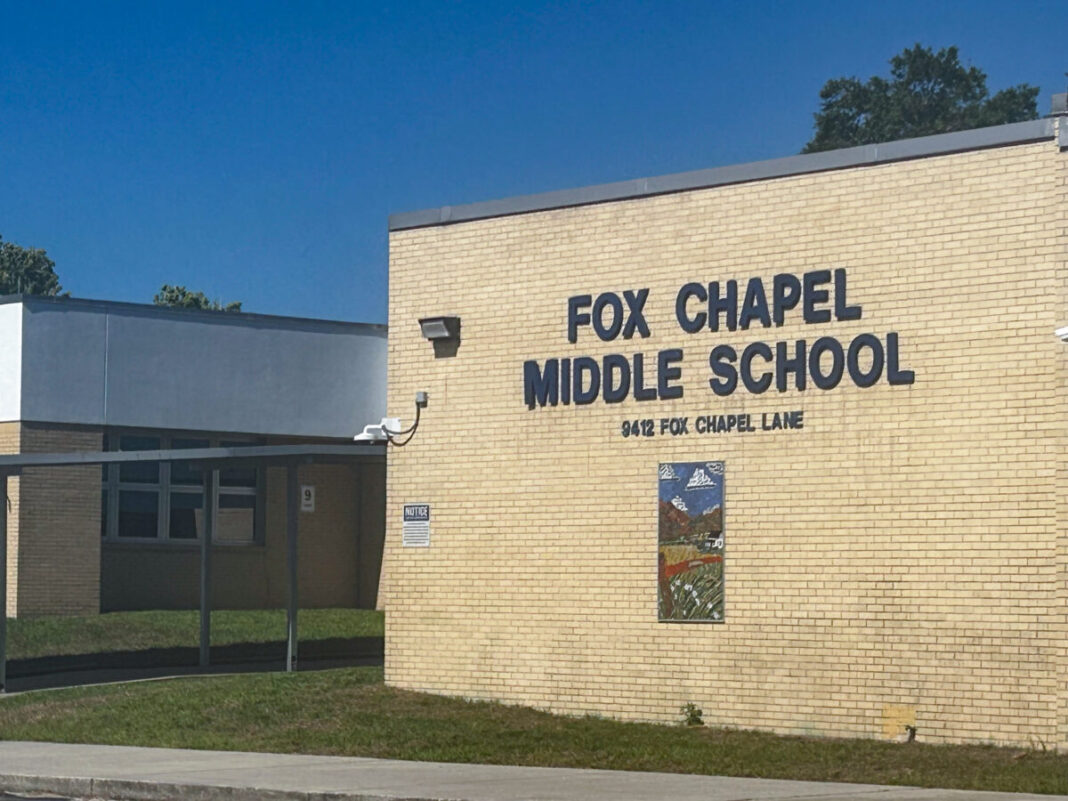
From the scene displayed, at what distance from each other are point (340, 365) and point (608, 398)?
52.4ft

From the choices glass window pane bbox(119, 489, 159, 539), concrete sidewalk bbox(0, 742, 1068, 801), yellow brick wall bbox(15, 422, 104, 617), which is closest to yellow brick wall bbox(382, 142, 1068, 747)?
concrete sidewalk bbox(0, 742, 1068, 801)

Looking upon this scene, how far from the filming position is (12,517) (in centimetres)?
3081

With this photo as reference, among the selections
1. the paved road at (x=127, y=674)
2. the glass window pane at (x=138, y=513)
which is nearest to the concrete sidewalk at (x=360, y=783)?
the paved road at (x=127, y=674)

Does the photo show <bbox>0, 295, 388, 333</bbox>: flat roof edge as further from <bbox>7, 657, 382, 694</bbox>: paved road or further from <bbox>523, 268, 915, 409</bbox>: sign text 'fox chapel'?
<bbox>523, 268, 915, 409</bbox>: sign text 'fox chapel'

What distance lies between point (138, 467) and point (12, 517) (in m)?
3.53

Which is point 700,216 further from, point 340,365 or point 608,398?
point 340,365

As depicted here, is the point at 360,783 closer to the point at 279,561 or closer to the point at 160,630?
the point at 160,630

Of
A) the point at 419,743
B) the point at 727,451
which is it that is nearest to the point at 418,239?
the point at 727,451

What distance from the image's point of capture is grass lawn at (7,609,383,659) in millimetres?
29016

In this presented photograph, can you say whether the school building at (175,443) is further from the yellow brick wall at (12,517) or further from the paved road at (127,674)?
the paved road at (127,674)

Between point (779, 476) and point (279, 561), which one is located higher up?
point (779, 476)

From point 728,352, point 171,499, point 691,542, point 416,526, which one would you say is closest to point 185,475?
point 171,499

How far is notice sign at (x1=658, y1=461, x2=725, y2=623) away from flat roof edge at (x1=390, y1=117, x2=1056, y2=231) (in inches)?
115

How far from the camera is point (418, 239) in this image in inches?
822
